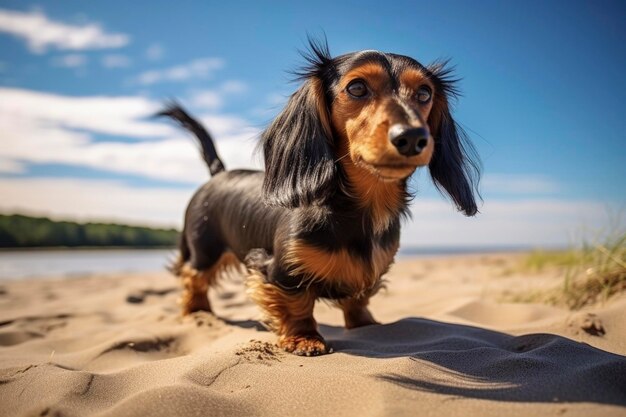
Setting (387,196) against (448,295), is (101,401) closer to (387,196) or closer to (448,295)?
(387,196)

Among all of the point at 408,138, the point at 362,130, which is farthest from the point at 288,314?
the point at 408,138

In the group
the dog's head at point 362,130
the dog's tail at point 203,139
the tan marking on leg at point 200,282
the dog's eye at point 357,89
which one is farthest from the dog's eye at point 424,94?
the dog's tail at point 203,139

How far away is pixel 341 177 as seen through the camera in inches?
97.5

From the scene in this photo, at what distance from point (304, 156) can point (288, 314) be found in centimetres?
92

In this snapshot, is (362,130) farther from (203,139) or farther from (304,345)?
(203,139)

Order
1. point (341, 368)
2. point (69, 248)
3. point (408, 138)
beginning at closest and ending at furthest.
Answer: point (408, 138) < point (341, 368) < point (69, 248)

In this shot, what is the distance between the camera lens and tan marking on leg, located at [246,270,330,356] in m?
2.55

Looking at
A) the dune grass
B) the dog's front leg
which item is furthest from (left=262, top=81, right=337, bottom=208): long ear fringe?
the dune grass

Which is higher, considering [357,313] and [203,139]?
[203,139]

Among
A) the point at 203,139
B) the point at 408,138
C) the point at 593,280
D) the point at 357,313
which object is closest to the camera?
the point at 408,138

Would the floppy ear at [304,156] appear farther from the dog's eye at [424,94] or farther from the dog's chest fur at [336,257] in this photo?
the dog's eye at [424,94]

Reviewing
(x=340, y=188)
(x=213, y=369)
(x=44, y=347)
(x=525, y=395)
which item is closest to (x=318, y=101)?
(x=340, y=188)

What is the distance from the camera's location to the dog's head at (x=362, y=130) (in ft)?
6.52

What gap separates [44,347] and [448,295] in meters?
3.33
